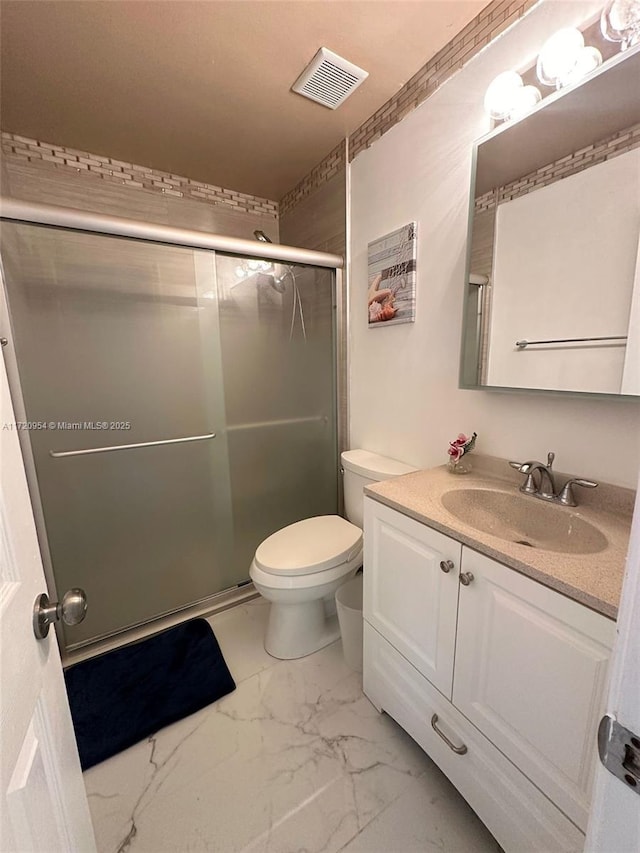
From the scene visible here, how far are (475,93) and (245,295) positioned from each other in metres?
1.20

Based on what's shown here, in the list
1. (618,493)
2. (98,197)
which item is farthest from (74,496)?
(618,493)

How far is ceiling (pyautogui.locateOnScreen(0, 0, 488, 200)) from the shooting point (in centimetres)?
111

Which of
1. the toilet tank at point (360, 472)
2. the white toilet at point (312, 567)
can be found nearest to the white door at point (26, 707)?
the white toilet at point (312, 567)

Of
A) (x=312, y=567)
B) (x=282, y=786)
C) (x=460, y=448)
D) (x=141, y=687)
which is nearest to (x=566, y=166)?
Result: (x=460, y=448)

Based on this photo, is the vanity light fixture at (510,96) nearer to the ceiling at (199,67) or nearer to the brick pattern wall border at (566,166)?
the brick pattern wall border at (566,166)

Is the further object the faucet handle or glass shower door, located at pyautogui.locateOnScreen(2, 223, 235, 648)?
glass shower door, located at pyautogui.locateOnScreen(2, 223, 235, 648)

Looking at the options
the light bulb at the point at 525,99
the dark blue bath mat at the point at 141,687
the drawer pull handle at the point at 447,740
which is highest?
the light bulb at the point at 525,99

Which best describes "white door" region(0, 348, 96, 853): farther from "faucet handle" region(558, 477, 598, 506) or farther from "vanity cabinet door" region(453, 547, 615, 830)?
"faucet handle" region(558, 477, 598, 506)

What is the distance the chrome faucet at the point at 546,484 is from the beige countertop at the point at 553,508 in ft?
0.08

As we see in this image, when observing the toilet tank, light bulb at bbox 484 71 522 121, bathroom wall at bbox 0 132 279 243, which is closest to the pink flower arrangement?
the toilet tank

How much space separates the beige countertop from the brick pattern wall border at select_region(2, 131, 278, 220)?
6.81ft

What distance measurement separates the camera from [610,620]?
0.62 meters

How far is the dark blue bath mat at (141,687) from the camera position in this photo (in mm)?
1221

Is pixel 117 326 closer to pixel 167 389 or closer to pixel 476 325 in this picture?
pixel 167 389
